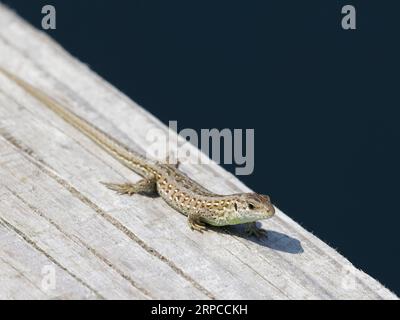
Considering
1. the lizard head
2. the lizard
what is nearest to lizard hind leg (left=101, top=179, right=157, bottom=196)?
the lizard

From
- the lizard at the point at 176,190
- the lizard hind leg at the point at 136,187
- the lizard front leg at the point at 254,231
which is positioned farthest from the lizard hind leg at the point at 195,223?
the lizard hind leg at the point at 136,187

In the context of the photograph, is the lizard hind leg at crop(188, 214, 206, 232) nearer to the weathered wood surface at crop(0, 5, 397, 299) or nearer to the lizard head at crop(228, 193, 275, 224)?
the weathered wood surface at crop(0, 5, 397, 299)

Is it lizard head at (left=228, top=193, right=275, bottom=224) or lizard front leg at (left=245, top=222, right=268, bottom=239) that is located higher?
lizard head at (left=228, top=193, right=275, bottom=224)

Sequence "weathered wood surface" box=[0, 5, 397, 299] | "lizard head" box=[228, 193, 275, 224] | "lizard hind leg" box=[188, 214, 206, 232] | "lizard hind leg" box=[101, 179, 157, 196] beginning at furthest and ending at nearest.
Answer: "lizard hind leg" box=[101, 179, 157, 196] < "lizard head" box=[228, 193, 275, 224] < "lizard hind leg" box=[188, 214, 206, 232] < "weathered wood surface" box=[0, 5, 397, 299]

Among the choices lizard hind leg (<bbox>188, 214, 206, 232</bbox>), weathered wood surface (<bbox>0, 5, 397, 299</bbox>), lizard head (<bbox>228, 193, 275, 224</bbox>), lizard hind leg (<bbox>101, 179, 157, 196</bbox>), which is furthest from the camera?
lizard hind leg (<bbox>101, 179, 157, 196</bbox>)

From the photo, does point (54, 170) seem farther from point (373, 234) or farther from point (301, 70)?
point (301, 70)

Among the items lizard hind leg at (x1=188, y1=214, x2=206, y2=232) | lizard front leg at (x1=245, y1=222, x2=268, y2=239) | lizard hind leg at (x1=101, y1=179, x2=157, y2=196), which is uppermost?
lizard hind leg at (x1=101, y1=179, x2=157, y2=196)

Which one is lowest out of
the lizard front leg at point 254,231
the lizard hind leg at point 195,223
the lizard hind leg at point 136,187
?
the lizard front leg at point 254,231

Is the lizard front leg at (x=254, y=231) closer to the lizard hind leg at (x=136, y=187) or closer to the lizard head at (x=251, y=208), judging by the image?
the lizard head at (x=251, y=208)
